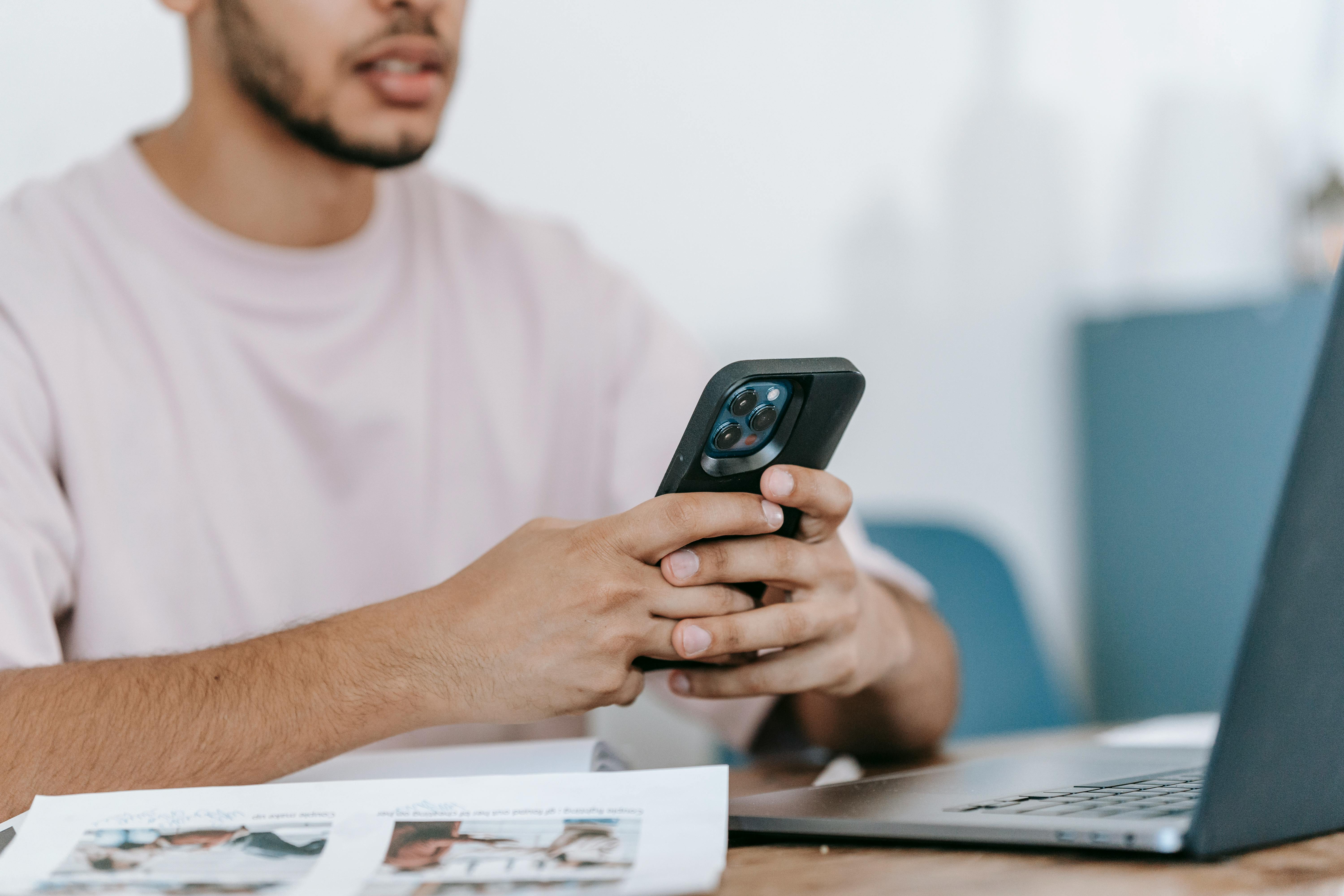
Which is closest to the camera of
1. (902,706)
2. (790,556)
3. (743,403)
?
(743,403)

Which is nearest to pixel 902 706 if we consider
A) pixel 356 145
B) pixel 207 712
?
pixel 207 712

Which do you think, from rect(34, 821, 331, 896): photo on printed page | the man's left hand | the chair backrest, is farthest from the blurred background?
rect(34, 821, 331, 896): photo on printed page

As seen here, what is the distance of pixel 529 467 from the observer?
1177 mm

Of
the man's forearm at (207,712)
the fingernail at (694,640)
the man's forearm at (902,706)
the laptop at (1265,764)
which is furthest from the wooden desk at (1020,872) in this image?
the man's forearm at (902,706)

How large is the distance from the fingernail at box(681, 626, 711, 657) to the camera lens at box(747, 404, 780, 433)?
5.1 inches

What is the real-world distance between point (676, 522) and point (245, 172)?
27.6 inches

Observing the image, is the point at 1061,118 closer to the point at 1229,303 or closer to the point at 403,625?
the point at 1229,303

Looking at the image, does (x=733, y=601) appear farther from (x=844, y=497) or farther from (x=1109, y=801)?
(x=1109, y=801)

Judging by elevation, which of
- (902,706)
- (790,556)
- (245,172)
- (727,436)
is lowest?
(902,706)

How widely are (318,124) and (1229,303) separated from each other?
Answer: 1523mm

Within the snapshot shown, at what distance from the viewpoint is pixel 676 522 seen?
2.16ft

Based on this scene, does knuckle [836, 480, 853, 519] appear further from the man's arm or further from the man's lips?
the man's lips

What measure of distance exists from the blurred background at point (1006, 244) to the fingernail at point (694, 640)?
948 millimetres

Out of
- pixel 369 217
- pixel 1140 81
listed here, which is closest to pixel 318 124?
pixel 369 217
